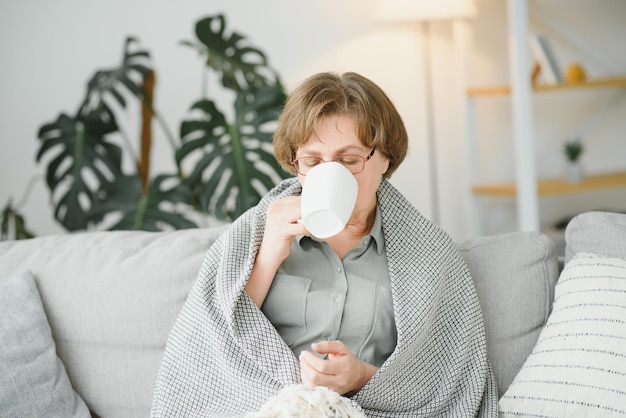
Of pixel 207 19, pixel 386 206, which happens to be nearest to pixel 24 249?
pixel 386 206

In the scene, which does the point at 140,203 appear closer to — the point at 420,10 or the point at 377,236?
the point at 377,236

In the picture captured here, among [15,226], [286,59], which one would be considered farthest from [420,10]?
[15,226]

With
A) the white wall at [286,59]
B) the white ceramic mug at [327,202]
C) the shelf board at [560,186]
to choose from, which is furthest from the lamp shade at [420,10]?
the white ceramic mug at [327,202]

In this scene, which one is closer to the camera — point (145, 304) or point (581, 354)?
point (581, 354)

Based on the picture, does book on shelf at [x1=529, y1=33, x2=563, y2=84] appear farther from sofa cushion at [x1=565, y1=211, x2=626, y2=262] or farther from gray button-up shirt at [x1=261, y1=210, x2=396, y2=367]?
gray button-up shirt at [x1=261, y1=210, x2=396, y2=367]

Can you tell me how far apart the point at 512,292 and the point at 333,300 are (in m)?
0.39

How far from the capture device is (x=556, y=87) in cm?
346

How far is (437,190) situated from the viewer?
3.77 metres

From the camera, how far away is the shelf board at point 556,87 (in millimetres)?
3463

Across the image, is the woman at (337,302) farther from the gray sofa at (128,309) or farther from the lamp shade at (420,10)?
the lamp shade at (420,10)

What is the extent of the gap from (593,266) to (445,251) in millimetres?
286

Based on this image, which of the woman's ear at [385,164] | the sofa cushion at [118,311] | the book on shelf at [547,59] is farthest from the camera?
the book on shelf at [547,59]

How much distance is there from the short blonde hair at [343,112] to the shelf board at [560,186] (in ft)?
6.38

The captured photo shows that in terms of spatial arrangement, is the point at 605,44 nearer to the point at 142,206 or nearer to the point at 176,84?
the point at 176,84
